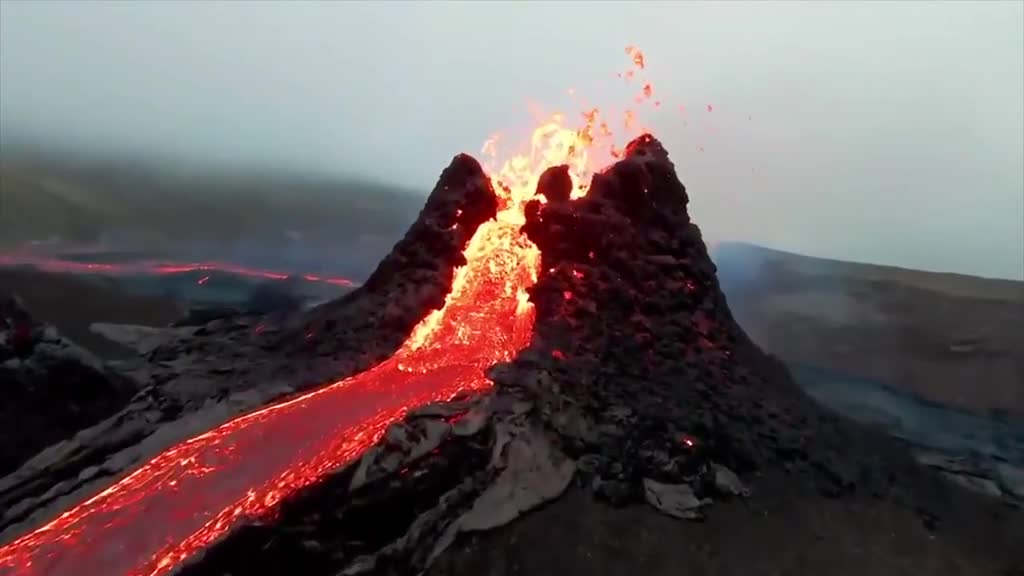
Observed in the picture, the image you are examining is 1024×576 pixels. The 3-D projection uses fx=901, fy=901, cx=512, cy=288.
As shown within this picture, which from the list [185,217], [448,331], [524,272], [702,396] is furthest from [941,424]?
[185,217]

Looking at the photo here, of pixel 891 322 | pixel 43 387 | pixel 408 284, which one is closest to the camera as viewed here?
pixel 43 387

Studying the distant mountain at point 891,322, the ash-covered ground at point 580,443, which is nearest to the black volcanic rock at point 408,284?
the ash-covered ground at point 580,443

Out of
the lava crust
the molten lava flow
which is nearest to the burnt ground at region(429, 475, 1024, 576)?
the lava crust

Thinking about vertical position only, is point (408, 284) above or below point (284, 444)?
above

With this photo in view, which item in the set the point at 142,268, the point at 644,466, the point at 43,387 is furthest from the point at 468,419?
the point at 142,268

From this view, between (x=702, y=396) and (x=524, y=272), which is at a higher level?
(x=524, y=272)

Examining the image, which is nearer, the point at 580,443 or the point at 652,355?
the point at 580,443

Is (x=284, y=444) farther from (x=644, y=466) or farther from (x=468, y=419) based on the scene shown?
Answer: (x=644, y=466)

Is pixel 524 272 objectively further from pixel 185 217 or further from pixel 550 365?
pixel 185 217
